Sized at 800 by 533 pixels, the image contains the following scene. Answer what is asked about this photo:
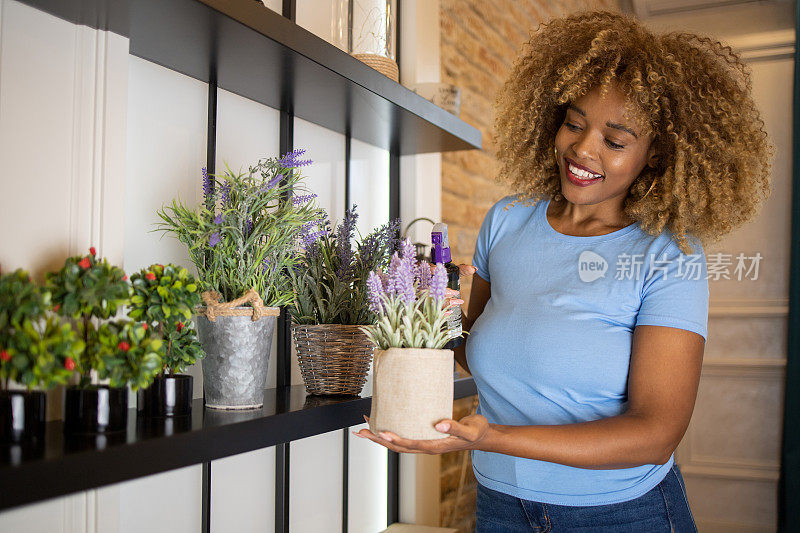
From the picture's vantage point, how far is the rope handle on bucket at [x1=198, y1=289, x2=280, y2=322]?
106 centimetres

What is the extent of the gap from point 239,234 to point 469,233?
Answer: 1368 mm

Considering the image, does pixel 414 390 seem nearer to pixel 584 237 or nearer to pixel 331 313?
pixel 331 313

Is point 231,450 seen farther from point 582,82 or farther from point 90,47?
point 582,82

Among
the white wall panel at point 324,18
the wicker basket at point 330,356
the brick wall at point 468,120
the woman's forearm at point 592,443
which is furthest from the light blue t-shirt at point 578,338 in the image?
the brick wall at point 468,120

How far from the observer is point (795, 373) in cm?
327

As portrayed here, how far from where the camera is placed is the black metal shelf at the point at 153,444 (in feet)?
2.33

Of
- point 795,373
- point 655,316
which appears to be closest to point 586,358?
point 655,316

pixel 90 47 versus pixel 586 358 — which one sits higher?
pixel 90 47

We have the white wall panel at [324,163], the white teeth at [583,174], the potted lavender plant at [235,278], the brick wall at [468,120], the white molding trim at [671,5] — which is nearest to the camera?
the potted lavender plant at [235,278]

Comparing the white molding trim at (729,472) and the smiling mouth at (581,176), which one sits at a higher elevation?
the smiling mouth at (581,176)

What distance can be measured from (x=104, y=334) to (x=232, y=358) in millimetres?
259

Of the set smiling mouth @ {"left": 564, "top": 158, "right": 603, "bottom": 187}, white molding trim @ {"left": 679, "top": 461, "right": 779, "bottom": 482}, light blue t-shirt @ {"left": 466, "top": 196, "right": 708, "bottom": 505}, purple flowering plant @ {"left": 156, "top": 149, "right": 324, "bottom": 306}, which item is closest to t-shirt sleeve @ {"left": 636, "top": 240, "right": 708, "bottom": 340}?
light blue t-shirt @ {"left": 466, "top": 196, "right": 708, "bottom": 505}

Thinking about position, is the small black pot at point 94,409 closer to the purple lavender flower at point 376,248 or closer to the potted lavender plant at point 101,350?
the potted lavender plant at point 101,350

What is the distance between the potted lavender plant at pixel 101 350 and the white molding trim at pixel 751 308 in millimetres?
3130
